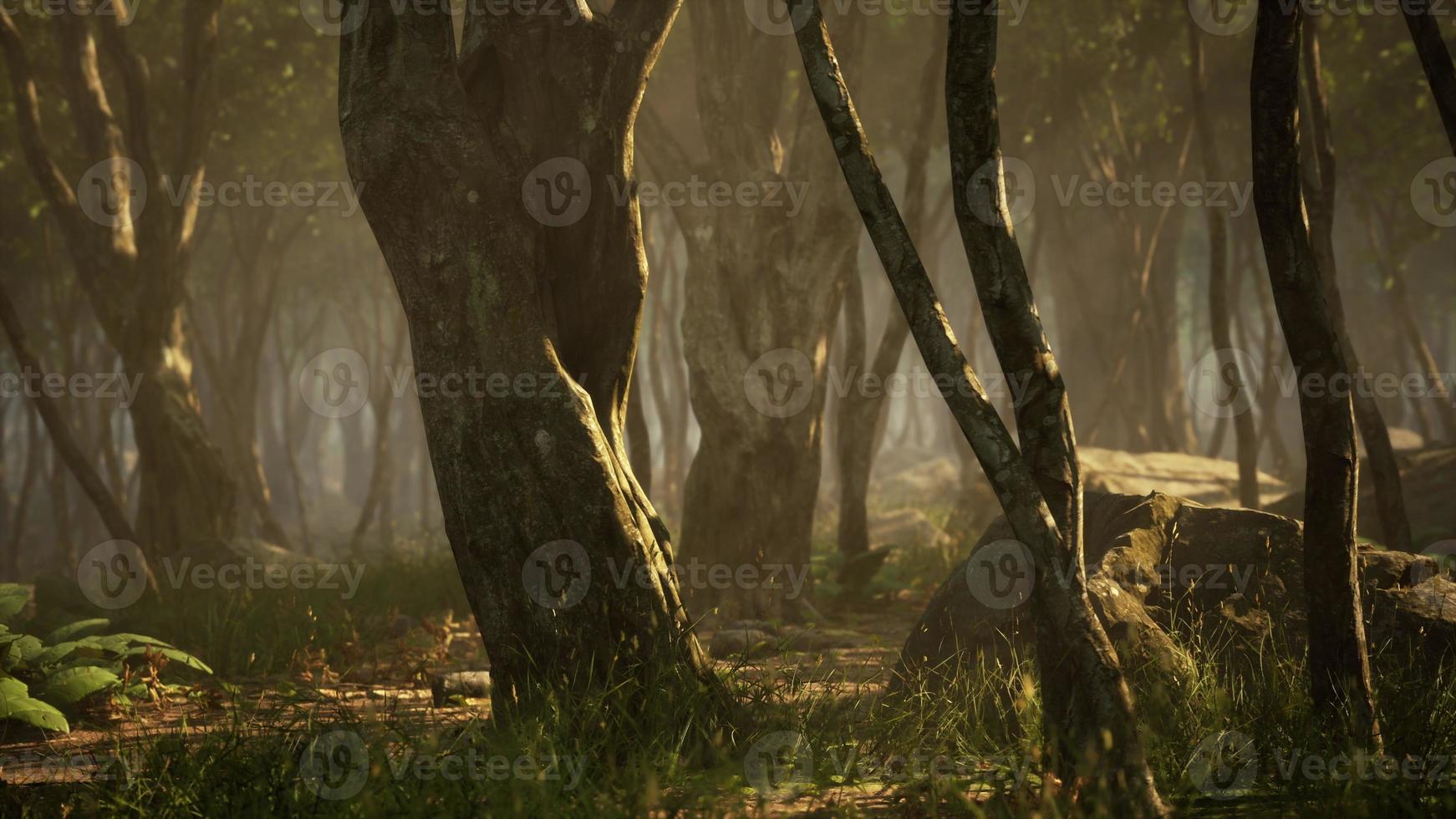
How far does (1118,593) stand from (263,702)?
4510 millimetres

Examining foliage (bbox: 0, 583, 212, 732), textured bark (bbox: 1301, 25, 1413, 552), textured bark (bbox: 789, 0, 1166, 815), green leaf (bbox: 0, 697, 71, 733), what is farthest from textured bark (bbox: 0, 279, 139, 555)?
textured bark (bbox: 1301, 25, 1413, 552)

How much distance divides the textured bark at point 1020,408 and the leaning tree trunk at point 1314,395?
102 centimetres

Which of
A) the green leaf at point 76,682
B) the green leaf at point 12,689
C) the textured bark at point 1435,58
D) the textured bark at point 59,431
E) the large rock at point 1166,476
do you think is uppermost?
the textured bark at point 1435,58

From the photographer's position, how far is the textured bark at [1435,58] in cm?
486

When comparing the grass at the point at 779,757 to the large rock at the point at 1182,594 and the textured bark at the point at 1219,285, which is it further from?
the textured bark at the point at 1219,285

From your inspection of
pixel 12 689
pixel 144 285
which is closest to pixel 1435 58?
pixel 12 689

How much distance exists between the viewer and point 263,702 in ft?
17.2

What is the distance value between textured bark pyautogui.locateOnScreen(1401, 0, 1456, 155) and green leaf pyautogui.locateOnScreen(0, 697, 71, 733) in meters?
7.08

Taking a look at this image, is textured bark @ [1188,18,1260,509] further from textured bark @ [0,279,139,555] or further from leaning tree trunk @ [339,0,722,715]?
textured bark @ [0,279,139,555]

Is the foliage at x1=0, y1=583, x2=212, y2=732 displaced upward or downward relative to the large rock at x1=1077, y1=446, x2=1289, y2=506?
downward

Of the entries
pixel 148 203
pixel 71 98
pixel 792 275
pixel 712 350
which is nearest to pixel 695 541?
pixel 712 350

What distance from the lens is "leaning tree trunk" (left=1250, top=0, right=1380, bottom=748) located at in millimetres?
3705

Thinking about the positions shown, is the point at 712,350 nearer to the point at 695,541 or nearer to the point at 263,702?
the point at 695,541

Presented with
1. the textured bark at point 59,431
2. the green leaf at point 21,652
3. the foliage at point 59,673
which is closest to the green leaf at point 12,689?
the foliage at point 59,673
